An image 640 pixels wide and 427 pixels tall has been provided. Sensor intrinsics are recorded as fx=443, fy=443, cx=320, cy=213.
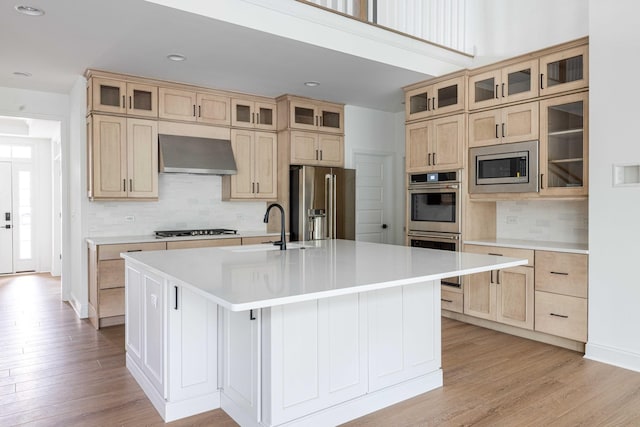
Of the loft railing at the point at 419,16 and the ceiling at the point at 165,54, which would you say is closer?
the ceiling at the point at 165,54

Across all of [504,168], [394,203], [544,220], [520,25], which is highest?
[520,25]

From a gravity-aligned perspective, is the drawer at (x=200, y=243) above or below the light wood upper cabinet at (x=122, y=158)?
below

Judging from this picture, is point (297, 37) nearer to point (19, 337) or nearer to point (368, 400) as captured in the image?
point (368, 400)

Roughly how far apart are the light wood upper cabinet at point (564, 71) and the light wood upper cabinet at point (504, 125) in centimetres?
19

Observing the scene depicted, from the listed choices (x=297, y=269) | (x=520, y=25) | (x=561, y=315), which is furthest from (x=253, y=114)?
(x=561, y=315)

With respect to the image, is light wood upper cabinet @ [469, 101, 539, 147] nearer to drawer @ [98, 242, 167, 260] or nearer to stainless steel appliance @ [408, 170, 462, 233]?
stainless steel appliance @ [408, 170, 462, 233]

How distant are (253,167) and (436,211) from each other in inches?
89.5

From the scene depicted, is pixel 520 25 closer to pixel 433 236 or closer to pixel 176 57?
pixel 433 236

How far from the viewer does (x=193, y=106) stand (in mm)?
5047

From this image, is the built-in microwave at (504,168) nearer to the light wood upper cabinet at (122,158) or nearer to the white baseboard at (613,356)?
the white baseboard at (613,356)

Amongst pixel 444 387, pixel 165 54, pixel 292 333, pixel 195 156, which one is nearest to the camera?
pixel 292 333

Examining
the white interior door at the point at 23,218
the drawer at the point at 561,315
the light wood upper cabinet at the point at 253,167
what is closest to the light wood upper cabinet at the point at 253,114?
the light wood upper cabinet at the point at 253,167

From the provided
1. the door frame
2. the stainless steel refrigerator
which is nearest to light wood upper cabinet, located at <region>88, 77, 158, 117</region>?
the stainless steel refrigerator

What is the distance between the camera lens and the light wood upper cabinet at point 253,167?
537 centimetres
